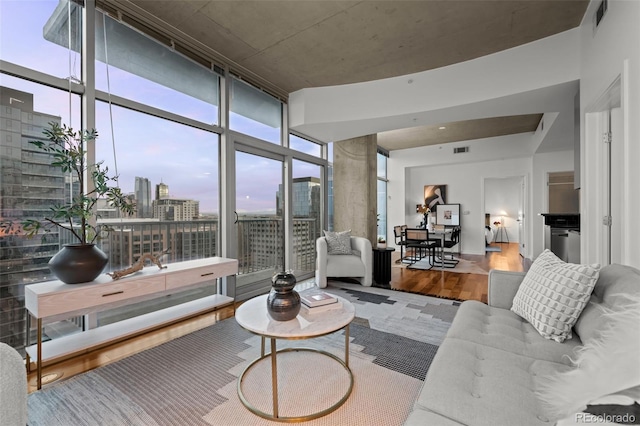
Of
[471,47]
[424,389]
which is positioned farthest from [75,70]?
[471,47]

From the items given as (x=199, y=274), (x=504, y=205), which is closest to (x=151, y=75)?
(x=199, y=274)

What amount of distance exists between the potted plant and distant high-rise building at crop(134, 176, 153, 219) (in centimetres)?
42

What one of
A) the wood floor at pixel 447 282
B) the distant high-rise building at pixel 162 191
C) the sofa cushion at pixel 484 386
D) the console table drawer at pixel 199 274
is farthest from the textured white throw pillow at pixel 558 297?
the distant high-rise building at pixel 162 191

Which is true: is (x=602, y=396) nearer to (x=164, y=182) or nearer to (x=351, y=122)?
(x=164, y=182)

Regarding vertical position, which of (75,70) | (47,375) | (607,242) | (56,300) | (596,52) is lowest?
(47,375)

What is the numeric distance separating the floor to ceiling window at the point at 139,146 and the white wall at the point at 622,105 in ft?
11.5

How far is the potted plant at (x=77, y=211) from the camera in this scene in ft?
6.81

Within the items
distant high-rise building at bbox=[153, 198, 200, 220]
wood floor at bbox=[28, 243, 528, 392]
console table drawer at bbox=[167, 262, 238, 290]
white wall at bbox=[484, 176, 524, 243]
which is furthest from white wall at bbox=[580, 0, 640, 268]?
white wall at bbox=[484, 176, 524, 243]

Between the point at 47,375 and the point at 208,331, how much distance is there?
109 centimetres

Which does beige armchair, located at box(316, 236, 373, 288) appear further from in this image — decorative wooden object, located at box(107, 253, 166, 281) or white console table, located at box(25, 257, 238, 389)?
decorative wooden object, located at box(107, 253, 166, 281)

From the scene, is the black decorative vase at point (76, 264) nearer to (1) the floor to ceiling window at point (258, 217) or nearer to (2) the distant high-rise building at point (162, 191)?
(2) the distant high-rise building at point (162, 191)

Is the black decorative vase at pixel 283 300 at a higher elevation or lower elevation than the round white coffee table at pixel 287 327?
higher

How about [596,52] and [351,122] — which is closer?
[596,52]

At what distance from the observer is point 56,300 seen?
1913 millimetres
